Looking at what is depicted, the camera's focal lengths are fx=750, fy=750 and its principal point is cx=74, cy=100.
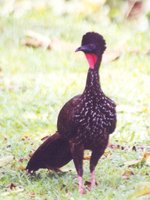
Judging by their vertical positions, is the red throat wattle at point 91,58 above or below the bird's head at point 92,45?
below

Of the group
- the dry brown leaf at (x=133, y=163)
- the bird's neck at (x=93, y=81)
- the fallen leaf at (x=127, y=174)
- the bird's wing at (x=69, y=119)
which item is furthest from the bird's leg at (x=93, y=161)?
the dry brown leaf at (x=133, y=163)

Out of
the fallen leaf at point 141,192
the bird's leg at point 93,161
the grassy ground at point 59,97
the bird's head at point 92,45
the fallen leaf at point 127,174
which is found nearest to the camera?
the fallen leaf at point 141,192

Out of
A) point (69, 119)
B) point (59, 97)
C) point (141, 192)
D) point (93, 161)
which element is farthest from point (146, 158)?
point (59, 97)

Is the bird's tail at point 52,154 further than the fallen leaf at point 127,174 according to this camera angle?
No

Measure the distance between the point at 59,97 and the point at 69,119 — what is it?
11.3 ft

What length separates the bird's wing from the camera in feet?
17.2

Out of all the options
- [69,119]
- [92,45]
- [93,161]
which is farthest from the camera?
[93,161]

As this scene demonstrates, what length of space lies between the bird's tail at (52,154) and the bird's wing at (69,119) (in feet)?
0.67

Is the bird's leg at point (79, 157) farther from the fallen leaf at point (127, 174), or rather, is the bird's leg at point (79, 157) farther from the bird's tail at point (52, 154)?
the fallen leaf at point (127, 174)

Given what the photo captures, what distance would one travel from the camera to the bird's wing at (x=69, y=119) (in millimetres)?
5243

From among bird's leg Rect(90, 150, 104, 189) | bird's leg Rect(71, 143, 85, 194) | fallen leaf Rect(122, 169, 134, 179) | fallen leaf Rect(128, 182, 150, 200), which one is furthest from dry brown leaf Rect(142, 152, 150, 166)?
fallen leaf Rect(128, 182, 150, 200)

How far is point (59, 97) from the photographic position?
8711 millimetres

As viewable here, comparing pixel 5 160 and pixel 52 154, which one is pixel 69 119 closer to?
pixel 52 154

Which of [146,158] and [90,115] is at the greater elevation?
[90,115]
